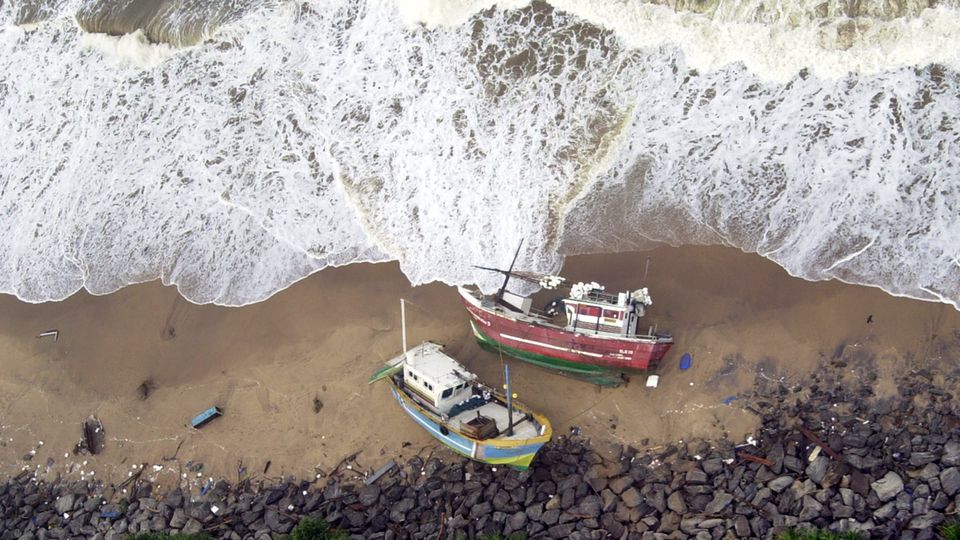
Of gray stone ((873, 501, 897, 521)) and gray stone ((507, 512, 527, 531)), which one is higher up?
gray stone ((873, 501, 897, 521))

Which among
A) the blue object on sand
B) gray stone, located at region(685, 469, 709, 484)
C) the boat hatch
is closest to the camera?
gray stone, located at region(685, 469, 709, 484)

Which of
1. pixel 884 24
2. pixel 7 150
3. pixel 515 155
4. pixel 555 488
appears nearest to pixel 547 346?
pixel 555 488

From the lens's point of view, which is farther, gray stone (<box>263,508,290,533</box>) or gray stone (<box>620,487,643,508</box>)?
gray stone (<box>263,508,290,533</box>)

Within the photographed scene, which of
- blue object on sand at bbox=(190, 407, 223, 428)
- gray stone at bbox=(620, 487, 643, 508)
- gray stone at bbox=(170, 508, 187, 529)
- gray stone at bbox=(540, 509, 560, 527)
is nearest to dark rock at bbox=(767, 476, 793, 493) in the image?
gray stone at bbox=(620, 487, 643, 508)

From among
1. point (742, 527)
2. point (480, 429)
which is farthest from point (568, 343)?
point (742, 527)

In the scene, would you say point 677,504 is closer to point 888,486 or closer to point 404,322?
point 888,486

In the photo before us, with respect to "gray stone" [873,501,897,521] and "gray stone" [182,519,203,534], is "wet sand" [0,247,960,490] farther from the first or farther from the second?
"gray stone" [873,501,897,521]

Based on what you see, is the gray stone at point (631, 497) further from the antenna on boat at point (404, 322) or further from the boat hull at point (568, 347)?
the antenna on boat at point (404, 322)
